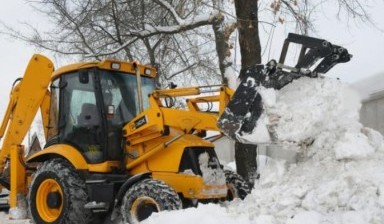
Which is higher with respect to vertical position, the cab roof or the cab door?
the cab roof

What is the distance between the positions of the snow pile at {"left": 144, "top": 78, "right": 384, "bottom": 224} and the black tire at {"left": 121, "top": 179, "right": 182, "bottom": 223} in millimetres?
207

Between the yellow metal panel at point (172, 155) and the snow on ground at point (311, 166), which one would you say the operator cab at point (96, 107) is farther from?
the snow on ground at point (311, 166)

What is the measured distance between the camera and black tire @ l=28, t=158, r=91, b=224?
23.7ft

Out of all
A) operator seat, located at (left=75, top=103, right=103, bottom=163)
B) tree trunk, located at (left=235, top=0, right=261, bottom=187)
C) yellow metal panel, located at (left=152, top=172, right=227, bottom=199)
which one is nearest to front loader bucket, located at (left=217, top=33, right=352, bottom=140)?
yellow metal panel, located at (left=152, top=172, right=227, bottom=199)

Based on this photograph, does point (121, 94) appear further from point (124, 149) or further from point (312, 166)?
point (312, 166)

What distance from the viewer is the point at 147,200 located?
6.54m

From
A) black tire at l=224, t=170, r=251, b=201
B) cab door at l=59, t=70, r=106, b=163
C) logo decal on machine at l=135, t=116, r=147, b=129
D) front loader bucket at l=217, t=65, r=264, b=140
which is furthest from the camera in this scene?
black tire at l=224, t=170, r=251, b=201

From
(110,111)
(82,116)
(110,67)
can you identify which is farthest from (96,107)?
(110,67)

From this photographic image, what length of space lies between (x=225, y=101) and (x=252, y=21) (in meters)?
4.02

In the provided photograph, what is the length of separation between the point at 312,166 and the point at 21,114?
16.3ft

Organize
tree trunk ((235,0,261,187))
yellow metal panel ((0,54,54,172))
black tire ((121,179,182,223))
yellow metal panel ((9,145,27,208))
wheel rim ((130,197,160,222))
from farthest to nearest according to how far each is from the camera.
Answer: tree trunk ((235,0,261,187)), yellow metal panel ((0,54,54,172)), yellow metal panel ((9,145,27,208)), wheel rim ((130,197,160,222)), black tire ((121,179,182,223))

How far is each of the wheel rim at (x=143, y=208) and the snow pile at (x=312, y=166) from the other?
10.4 inches

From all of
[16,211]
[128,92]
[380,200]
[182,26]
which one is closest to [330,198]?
[380,200]

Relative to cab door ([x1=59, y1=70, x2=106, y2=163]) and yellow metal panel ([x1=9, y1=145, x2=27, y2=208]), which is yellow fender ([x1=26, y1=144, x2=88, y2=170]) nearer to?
cab door ([x1=59, y1=70, x2=106, y2=163])
